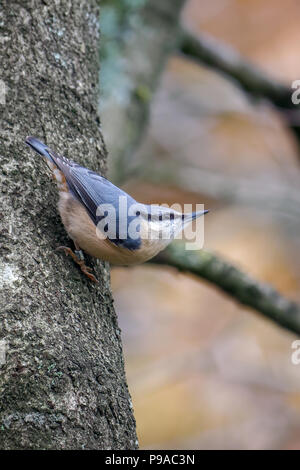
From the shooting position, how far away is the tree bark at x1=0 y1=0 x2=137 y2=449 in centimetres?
181

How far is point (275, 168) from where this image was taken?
7.85 metres

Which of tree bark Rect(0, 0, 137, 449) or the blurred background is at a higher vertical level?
the blurred background

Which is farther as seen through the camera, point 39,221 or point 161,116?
point 161,116

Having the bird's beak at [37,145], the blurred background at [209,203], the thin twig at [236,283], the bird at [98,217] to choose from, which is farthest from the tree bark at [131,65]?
the bird's beak at [37,145]

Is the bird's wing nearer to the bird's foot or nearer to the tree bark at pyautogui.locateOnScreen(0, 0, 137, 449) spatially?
the tree bark at pyautogui.locateOnScreen(0, 0, 137, 449)

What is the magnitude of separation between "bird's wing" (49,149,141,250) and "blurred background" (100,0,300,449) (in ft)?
4.29

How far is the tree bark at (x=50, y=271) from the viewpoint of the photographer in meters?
1.81

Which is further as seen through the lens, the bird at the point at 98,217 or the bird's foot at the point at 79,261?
the bird at the point at 98,217

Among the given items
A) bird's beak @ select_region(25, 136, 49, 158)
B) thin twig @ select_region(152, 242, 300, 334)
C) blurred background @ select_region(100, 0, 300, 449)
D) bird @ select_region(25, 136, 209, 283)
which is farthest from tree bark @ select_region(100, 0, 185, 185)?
bird's beak @ select_region(25, 136, 49, 158)

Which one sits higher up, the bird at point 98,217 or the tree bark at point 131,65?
the tree bark at point 131,65

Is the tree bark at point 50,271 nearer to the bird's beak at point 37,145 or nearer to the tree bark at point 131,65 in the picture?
the bird's beak at point 37,145
